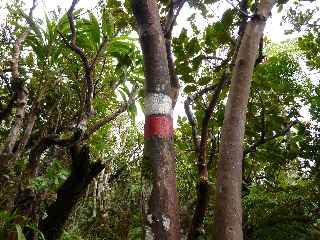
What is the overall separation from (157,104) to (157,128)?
0.14 m

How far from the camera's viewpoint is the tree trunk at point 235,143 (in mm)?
1917

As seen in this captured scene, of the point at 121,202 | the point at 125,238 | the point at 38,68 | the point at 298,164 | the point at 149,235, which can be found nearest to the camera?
the point at 149,235

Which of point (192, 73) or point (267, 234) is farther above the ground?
point (192, 73)

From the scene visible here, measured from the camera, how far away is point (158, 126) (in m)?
1.78

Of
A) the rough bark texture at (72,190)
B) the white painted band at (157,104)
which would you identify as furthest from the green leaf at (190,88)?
the white painted band at (157,104)

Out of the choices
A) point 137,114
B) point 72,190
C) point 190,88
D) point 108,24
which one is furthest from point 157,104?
point 137,114

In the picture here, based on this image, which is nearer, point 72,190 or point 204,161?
point 204,161

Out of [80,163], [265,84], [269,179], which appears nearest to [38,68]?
[80,163]

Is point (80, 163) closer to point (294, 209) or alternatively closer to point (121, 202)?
point (294, 209)

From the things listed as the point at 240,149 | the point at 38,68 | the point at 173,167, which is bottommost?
the point at 173,167

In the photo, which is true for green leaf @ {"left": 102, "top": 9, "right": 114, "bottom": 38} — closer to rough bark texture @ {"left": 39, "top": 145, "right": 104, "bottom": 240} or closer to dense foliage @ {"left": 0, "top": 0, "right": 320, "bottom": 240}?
dense foliage @ {"left": 0, "top": 0, "right": 320, "bottom": 240}

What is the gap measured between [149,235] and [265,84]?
2.66 metres

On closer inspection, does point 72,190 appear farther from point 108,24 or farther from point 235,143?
point 108,24

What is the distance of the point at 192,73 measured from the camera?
Answer: 11.1ft
